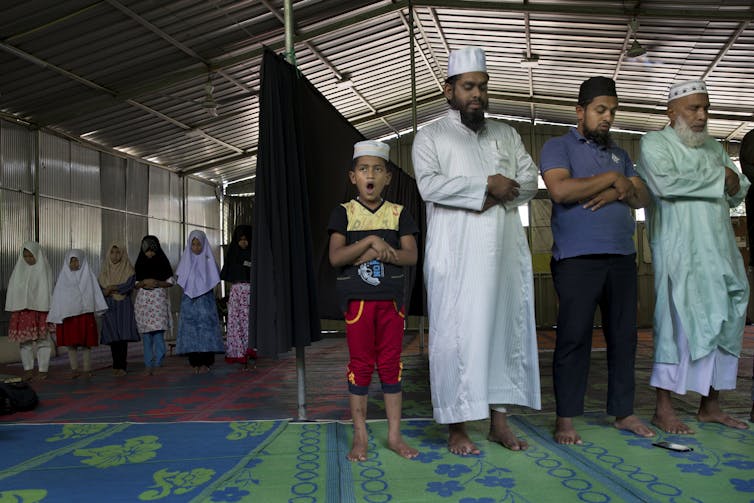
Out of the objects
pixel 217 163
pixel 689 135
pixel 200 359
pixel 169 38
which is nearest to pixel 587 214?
pixel 689 135

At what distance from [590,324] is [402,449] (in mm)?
969

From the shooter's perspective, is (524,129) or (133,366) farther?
(524,129)

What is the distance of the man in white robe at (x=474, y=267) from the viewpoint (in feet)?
8.86

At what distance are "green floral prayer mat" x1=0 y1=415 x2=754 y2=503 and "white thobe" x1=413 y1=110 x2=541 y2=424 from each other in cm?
26

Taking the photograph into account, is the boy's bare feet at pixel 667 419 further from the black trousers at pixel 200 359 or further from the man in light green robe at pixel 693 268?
the black trousers at pixel 200 359

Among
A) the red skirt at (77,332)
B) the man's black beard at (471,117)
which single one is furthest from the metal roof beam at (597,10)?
the man's black beard at (471,117)

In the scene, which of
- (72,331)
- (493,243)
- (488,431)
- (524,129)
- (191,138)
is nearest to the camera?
(493,243)

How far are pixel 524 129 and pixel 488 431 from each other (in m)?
11.9

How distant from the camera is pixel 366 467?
98.6 inches

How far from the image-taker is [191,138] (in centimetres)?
1206

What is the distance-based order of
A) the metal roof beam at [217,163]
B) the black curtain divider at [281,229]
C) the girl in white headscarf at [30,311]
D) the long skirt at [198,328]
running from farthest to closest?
the metal roof beam at [217,163] < the long skirt at [198,328] < the girl in white headscarf at [30,311] < the black curtain divider at [281,229]

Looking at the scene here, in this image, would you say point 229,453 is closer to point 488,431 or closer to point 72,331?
point 488,431

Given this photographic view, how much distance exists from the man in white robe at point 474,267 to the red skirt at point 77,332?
4709mm

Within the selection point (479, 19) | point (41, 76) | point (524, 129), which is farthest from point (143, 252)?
point (524, 129)
